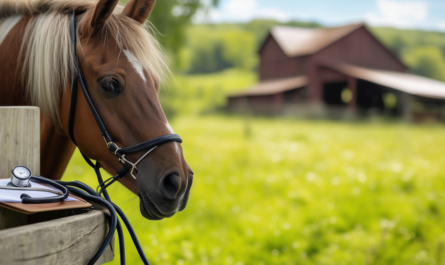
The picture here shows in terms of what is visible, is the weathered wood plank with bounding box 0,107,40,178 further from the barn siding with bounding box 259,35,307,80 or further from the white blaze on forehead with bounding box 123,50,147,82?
the barn siding with bounding box 259,35,307,80

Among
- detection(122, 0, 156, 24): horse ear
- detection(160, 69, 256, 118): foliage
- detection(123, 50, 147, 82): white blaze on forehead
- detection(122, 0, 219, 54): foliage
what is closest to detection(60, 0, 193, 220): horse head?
detection(123, 50, 147, 82): white blaze on forehead

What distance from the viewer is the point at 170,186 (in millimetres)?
1555

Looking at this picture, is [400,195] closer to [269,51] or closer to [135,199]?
[135,199]

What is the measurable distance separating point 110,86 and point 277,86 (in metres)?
30.8

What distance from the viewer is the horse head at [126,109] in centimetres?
155

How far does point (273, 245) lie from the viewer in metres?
5.51

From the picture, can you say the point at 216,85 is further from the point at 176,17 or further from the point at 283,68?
the point at 176,17

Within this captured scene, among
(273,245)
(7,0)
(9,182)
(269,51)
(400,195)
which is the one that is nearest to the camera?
(9,182)

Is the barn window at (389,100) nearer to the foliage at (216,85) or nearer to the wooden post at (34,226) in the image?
the foliage at (216,85)

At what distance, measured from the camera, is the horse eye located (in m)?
1.65

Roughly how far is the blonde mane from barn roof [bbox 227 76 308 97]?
92.2 ft

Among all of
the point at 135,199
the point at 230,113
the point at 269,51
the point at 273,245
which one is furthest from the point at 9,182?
the point at 269,51

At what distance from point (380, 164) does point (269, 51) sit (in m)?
28.3

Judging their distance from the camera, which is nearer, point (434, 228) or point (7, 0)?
point (7, 0)
